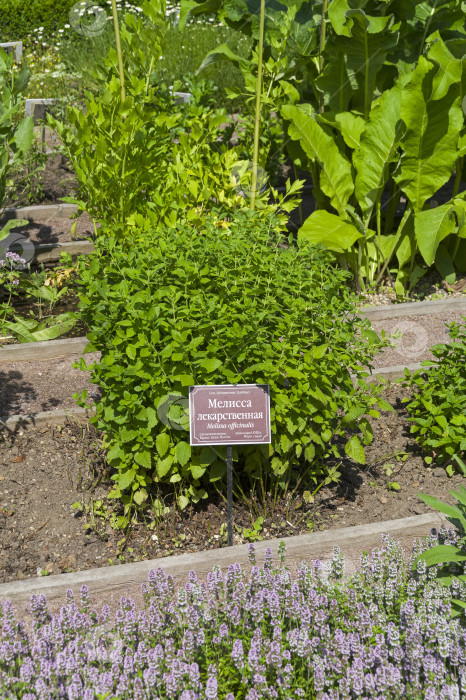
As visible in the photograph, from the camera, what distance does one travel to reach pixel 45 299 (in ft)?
15.8

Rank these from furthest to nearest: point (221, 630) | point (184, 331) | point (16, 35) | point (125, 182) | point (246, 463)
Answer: point (16, 35), point (125, 182), point (246, 463), point (184, 331), point (221, 630)

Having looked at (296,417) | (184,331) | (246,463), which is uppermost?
(184,331)

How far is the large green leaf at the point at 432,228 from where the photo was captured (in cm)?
449

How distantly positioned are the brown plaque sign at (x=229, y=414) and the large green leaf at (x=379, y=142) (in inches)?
97.1

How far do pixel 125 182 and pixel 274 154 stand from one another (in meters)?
2.42

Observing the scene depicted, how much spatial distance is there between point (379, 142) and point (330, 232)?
61 cm

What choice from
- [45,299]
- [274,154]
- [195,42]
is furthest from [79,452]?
[195,42]

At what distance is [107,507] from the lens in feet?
10.2

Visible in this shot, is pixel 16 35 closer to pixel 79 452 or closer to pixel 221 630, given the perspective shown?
pixel 79 452

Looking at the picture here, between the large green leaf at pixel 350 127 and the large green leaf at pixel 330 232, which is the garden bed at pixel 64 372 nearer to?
the large green leaf at pixel 330 232

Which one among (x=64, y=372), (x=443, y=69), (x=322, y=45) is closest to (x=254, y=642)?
(x=64, y=372)

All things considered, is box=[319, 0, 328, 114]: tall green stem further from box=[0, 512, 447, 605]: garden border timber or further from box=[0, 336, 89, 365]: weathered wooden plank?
box=[0, 512, 447, 605]: garden border timber

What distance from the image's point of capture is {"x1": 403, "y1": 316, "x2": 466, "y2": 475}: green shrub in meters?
3.21

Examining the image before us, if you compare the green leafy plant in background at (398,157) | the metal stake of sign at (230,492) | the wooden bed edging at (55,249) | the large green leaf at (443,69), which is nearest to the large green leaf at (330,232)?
the green leafy plant in background at (398,157)
